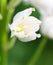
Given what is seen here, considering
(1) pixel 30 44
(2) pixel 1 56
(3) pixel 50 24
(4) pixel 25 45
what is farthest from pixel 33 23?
(1) pixel 30 44

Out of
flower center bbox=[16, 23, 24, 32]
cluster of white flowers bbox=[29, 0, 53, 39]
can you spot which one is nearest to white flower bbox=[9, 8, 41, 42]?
flower center bbox=[16, 23, 24, 32]

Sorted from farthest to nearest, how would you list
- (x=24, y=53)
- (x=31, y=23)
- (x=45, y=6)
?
(x=24, y=53)
(x=45, y=6)
(x=31, y=23)

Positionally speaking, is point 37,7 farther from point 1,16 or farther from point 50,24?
point 1,16

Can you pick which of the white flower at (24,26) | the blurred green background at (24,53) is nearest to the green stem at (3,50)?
the white flower at (24,26)

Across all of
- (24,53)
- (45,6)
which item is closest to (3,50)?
(45,6)

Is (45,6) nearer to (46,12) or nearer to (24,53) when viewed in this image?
(46,12)
